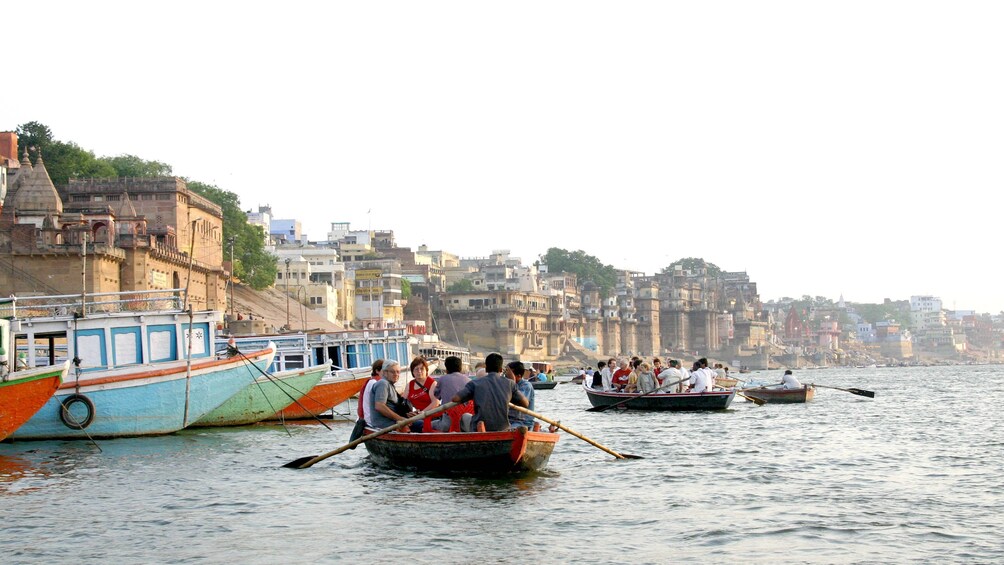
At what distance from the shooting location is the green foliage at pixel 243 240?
89.6 meters

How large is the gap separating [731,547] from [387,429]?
21.6 feet

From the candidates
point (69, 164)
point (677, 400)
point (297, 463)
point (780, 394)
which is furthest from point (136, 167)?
point (297, 463)

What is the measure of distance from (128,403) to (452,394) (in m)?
9.57

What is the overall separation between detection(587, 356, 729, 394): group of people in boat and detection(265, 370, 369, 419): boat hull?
669cm

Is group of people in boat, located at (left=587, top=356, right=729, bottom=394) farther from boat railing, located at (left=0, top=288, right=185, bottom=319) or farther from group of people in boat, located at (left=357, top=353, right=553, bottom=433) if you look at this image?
group of people in boat, located at (left=357, top=353, right=553, bottom=433)

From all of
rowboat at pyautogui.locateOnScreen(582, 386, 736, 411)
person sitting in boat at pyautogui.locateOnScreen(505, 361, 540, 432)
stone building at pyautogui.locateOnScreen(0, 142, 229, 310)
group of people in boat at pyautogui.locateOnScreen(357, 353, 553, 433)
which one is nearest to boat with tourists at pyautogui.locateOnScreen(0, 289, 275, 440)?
group of people in boat at pyautogui.locateOnScreen(357, 353, 553, 433)

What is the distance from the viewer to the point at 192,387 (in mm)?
27047

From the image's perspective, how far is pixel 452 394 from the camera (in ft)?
61.0

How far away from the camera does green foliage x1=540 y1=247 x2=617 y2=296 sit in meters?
173

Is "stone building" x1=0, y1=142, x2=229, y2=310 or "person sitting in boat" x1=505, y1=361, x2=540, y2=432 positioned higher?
"stone building" x1=0, y1=142, x2=229, y2=310

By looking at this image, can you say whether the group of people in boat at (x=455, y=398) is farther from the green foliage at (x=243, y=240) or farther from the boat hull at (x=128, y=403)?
the green foliage at (x=243, y=240)

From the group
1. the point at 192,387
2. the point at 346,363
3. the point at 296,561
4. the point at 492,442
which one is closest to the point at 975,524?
the point at 492,442

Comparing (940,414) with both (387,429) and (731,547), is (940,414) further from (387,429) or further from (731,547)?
(731,547)

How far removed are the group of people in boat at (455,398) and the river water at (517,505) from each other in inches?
29.5
